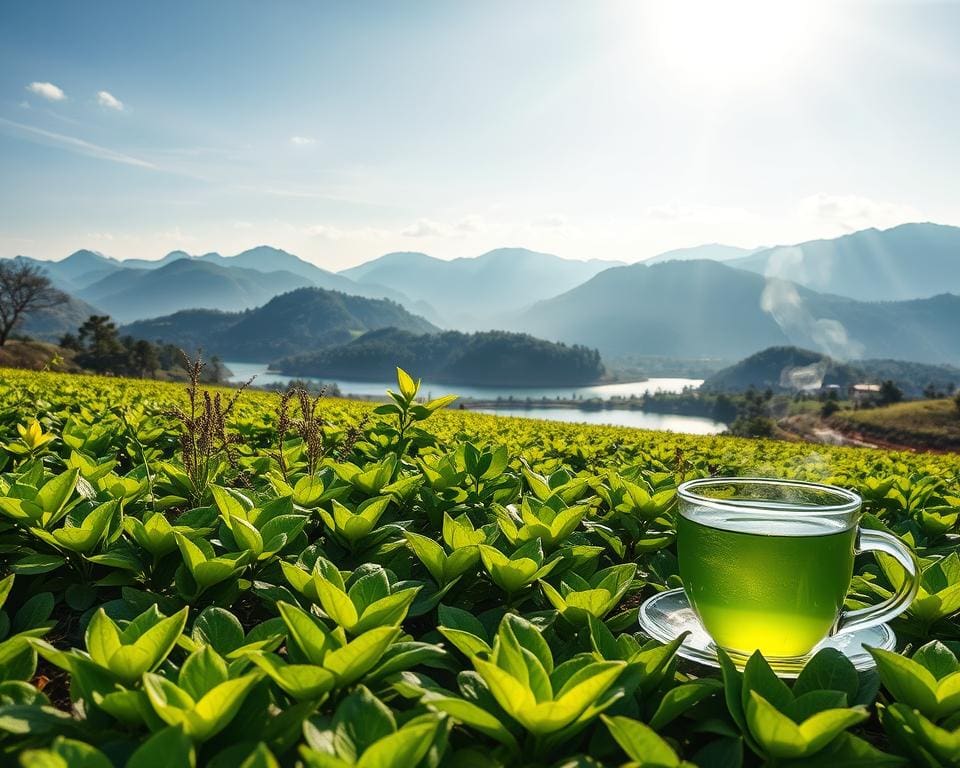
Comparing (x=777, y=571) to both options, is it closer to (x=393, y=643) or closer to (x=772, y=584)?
(x=772, y=584)

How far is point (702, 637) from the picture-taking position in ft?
4.93

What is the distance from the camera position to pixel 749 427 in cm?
7438

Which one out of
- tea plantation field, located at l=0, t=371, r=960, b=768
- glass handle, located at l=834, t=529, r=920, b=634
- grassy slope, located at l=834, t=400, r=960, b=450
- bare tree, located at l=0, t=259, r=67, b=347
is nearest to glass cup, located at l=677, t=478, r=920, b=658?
glass handle, located at l=834, t=529, r=920, b=634

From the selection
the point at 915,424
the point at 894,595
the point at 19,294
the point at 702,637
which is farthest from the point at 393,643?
the point at 19,294

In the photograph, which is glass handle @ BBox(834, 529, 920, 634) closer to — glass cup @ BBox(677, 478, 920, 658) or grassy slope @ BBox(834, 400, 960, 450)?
glass cup @ BBox(677, 478, 920, 658)

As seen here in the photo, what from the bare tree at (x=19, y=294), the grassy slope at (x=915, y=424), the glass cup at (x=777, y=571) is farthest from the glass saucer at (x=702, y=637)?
the bare tree at (x=19, y=294)

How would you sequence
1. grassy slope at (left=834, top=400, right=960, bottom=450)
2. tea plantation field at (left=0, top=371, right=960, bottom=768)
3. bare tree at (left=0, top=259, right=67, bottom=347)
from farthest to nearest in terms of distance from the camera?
bare tree at (left=0, top=259, right=67, bottom=347) → grassy slope at (left=834, top=400, right=960, bottom=450) → tea plantation field at (left=0, top=371, right=960, bottom=768)

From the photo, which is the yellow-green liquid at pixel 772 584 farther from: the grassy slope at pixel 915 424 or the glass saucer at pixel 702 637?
the grassy slope at pixel 915 424

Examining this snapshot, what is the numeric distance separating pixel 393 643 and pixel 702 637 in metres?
0.74

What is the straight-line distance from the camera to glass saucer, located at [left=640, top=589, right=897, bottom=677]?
1345 mm

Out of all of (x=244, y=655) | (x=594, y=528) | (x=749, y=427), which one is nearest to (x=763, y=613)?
(x=594, y=528)

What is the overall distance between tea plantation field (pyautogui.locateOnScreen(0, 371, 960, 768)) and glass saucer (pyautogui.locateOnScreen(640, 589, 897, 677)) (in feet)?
0.18

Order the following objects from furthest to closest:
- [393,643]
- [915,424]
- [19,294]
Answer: [19,294]
[915,424]
[393,643]

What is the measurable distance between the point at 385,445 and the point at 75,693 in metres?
2.33
